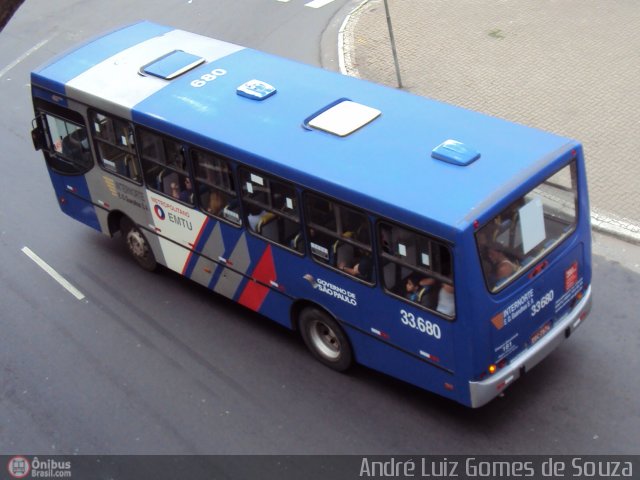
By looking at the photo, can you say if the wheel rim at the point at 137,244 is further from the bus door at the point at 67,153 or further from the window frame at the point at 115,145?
the window frame at the point at 115,145

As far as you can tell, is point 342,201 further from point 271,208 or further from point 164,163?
point 164,163

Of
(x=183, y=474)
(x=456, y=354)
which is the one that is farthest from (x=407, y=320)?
(x=183, y=474)

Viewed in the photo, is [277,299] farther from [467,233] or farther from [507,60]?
[507,60]

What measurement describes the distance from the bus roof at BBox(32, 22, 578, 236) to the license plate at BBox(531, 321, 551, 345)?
1.66 meters

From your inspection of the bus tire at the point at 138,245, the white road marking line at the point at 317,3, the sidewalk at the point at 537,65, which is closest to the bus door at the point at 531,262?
the sidewalk at the point at 537,65

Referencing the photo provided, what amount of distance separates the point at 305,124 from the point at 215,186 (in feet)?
4.38

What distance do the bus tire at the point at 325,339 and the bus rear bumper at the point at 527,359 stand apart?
172cm

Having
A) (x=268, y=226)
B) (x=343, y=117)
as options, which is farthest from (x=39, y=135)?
(x=343, y=117)

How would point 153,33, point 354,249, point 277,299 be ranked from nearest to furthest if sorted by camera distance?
point 354,249 < point 277,299 < point 153,33

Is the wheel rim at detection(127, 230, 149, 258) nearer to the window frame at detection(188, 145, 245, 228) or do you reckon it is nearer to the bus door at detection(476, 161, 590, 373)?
the window frame at detection(188, 145, 245, 228)

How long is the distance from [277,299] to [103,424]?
2.35 meters

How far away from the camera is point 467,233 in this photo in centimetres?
808

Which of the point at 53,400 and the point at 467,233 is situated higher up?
the point at 467,233

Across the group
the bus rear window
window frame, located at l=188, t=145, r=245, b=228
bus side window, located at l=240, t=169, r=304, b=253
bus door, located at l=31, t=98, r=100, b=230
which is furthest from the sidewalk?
bus door, located at l=31, t=98, r=100, b=230
